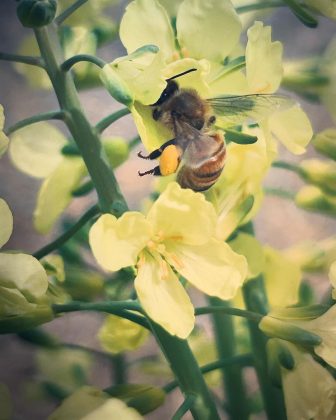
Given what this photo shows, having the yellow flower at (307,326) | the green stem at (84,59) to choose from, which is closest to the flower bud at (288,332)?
the yellow flower at (307,326)

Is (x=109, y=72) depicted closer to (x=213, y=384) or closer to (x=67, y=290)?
(x=67, y=290)

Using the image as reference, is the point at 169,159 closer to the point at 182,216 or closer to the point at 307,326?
the point at 182,216

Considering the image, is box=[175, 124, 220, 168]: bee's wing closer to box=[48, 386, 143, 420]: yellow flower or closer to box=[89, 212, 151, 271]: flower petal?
box=[89, 212, 151, 271]: flower petal

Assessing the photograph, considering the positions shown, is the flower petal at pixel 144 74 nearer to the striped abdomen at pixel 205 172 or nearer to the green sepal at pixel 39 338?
the striped abdomen at pixel 205 172

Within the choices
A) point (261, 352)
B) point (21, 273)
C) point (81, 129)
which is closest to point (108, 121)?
point (81, 129)

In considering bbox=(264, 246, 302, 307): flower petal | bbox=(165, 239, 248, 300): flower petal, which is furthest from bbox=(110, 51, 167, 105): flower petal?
bbox=(264, 246, 302, 307): flower petal

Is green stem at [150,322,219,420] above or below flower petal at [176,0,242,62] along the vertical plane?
below
